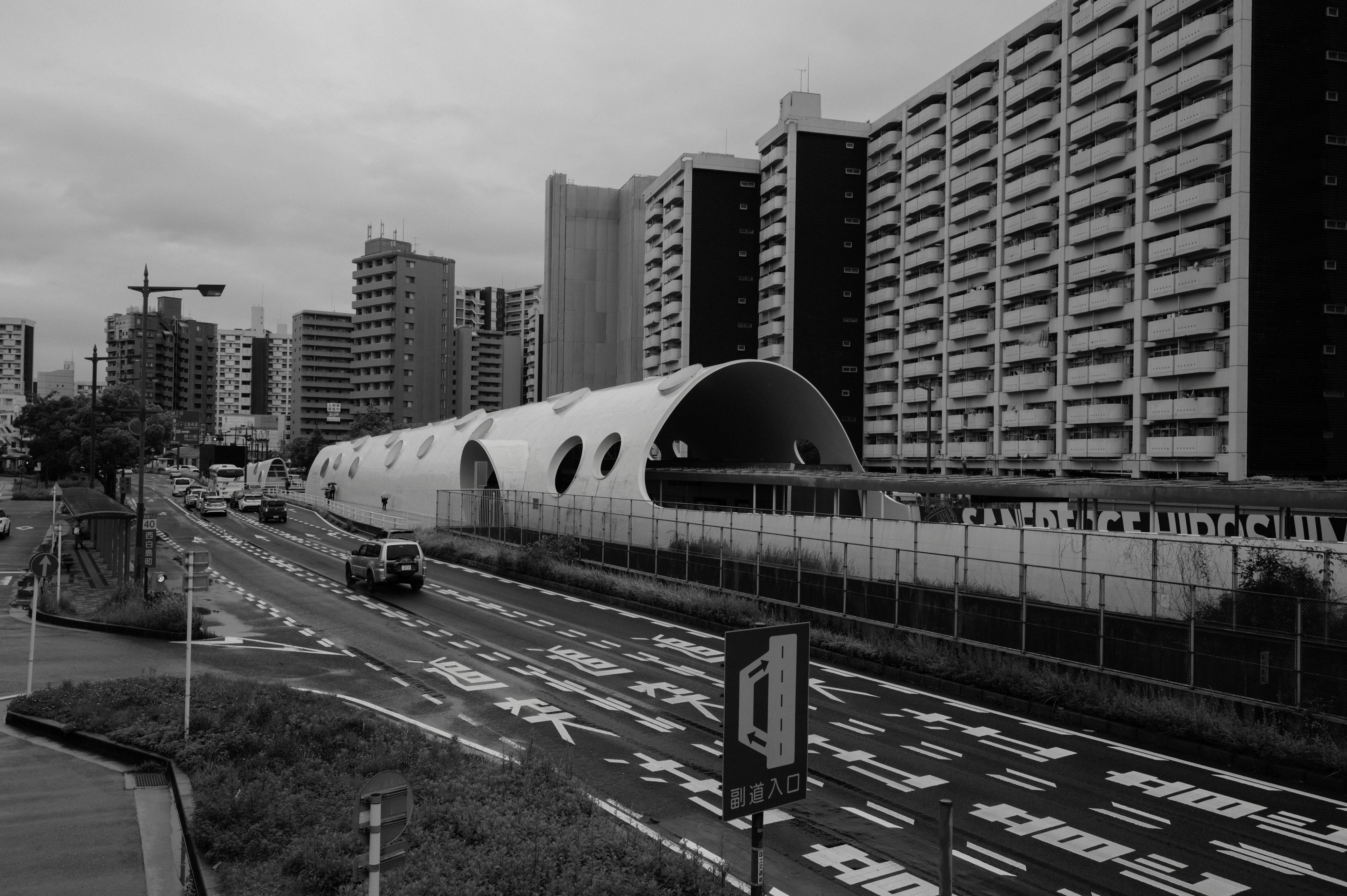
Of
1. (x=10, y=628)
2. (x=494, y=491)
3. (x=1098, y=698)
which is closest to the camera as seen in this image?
(x=1098, y=698)

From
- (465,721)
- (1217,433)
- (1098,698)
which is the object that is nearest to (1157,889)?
(1098,698)

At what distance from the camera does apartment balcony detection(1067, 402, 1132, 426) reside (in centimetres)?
5003

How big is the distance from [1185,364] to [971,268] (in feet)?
67.9

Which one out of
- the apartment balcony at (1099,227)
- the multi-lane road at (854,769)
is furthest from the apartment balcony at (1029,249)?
the multi-lane road at (854,769)

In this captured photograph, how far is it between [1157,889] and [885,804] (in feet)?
10.3

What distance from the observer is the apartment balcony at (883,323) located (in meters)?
74.1

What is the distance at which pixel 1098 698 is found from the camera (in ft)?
50.9

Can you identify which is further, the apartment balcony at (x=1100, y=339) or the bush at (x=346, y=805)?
the apartment balcony at (x=1100, y=339)

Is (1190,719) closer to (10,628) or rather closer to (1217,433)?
(10,628)

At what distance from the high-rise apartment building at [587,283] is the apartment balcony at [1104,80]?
59.4 metres

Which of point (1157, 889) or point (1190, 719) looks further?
point (1190, 719)

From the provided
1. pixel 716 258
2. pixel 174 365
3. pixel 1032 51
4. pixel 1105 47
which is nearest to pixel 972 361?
pixel 1032 51

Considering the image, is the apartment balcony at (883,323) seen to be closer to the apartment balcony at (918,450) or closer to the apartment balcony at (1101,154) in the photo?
the apartment balcony at (918,450)

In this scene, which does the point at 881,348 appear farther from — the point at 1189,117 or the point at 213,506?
the point at 213,506
